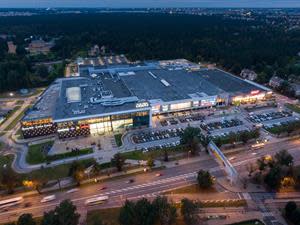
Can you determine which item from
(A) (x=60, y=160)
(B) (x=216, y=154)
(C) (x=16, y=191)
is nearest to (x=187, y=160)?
(B) (x=216, y=154)

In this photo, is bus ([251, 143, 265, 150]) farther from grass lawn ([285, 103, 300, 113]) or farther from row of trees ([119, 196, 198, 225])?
row of trees ([119, 196, 198, 225])

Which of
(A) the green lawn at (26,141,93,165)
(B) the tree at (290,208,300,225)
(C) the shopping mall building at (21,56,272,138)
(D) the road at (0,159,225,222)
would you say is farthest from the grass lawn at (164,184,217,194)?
(C) the shopping mall building at (21,56,272,138)

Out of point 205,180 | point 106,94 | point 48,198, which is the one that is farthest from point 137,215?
point 106,94

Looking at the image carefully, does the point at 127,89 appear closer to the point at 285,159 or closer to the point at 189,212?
the point at 285,159

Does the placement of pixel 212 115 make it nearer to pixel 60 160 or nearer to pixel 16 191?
pixel 60 160

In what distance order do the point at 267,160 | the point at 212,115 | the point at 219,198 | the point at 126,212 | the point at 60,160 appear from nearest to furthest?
1. the point at 126,212
2. the point at 219,198
3. the point at 267,160
4. the point at 60,160
5. the point at 212,115

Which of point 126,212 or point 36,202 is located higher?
point 126,212

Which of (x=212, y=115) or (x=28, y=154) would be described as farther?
(x=212, y=115)
